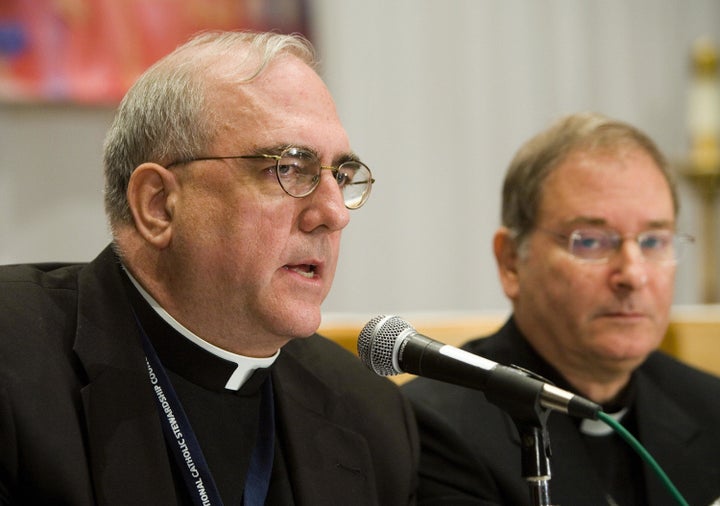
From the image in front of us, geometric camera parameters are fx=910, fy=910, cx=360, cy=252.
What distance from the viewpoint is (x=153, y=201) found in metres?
2.04

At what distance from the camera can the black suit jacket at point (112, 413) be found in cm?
167

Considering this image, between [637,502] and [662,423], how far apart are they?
273 mm

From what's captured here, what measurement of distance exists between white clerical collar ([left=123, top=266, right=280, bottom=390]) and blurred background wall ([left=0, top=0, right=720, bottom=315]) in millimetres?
3118

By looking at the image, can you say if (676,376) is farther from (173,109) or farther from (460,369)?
(173,109)

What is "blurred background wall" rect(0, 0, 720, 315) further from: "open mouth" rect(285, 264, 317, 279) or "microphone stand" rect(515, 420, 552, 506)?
"microphone stand" rect(515, 420, 552, 506)

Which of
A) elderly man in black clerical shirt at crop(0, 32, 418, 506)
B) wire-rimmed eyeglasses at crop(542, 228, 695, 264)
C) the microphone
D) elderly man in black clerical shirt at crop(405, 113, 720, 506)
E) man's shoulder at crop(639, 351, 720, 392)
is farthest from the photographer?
man's shoulder at crop(639, 351, 720, 392)

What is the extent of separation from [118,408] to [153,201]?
18.8 inches

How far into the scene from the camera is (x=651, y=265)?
264 centimetres

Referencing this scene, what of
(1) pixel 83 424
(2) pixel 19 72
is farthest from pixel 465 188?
(1) pixel 83 424

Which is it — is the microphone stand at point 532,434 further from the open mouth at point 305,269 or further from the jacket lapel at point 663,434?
the jacket lapel at point 663,434

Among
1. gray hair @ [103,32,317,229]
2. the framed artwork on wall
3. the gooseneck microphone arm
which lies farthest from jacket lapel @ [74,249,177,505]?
the framed artwork on wall

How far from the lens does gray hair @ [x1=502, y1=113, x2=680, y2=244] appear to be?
2766mm

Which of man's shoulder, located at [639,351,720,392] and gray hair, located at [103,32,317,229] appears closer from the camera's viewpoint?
gray hair, located at [103,32,317,229]

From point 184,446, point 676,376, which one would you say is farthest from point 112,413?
point 676,376
